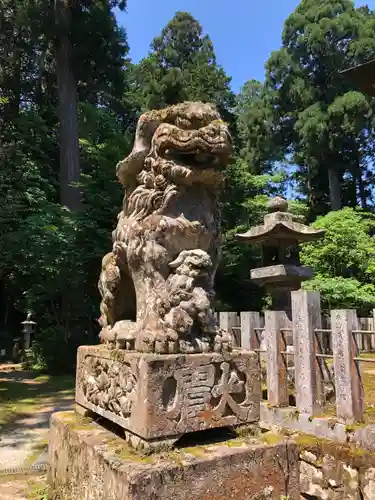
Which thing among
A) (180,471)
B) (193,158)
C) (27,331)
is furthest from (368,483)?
(27,331)

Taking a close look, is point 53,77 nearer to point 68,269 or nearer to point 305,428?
point 68,269

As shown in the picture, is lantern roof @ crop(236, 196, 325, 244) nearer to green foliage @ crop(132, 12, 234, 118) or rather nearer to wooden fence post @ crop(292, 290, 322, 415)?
wooden fence post @ crop(292, 290, 322, 415)

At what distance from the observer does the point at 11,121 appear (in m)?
13.9

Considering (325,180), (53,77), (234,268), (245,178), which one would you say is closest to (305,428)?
(234,268)

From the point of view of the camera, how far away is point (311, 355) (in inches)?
144

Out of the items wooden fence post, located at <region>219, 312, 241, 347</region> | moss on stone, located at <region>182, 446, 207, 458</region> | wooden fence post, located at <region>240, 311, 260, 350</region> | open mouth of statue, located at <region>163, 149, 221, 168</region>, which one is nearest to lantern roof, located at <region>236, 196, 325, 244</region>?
wooden fence post, located at <region>219, 312, 241, 347</region>

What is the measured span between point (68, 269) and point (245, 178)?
695cm

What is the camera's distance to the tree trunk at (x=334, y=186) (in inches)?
707

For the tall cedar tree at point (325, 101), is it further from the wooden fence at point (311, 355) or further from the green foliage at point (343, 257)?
the wooden fence at point (311, 355)

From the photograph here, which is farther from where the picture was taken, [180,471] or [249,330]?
[249,330]

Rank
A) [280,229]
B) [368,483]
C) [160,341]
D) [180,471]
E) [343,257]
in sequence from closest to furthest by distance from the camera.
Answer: [180,471], [160,341], [368,483], [280,229], [343,257]

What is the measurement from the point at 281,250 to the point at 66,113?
9583mm

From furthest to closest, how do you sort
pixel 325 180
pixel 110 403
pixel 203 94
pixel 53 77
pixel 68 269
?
pixel 325 180, pixel 53 77, pixel 203 94, pixel 68 269, pixel 110 403

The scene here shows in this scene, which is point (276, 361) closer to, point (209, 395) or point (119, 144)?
point (209, 395)
